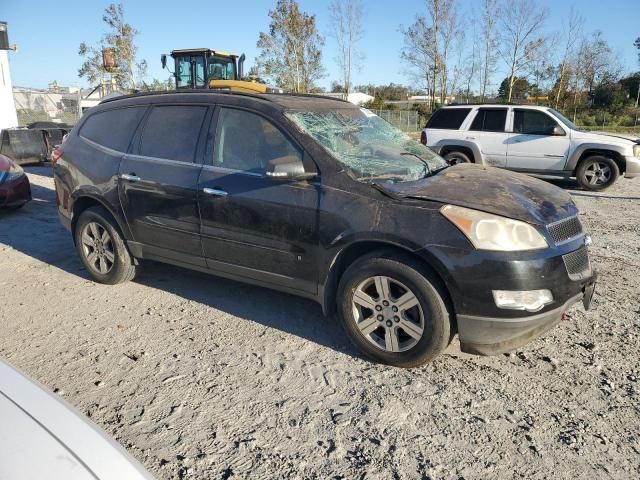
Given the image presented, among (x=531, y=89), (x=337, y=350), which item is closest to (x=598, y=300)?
(x=337, y=350)

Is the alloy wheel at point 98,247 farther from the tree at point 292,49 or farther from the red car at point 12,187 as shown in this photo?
the tree at point 292,49

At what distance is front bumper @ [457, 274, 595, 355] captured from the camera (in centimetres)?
297

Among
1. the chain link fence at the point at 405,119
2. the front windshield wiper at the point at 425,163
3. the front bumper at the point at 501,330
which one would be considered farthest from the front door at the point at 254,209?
the chain link fence at the point at 405,119

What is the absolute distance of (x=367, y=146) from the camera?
3912 millimetres

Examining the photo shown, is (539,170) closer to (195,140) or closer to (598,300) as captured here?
(598,300)

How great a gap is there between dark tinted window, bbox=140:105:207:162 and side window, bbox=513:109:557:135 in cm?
885

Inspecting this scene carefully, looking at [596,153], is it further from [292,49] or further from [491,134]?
[292,49]

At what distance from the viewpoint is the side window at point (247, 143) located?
3652 mm

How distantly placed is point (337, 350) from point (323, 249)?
2.45ft

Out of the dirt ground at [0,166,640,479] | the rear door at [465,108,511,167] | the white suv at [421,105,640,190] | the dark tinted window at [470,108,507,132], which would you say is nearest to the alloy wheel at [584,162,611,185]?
the white suv at [421,105,640,190]

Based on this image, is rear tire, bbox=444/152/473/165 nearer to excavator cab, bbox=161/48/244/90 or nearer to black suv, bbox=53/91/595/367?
black suv, bbox=53/91/595/367

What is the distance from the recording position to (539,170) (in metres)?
10.9

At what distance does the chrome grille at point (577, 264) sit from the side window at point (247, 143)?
1.87 metres

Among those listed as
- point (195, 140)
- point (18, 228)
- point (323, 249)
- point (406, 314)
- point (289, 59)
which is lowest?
point (18, 228)
